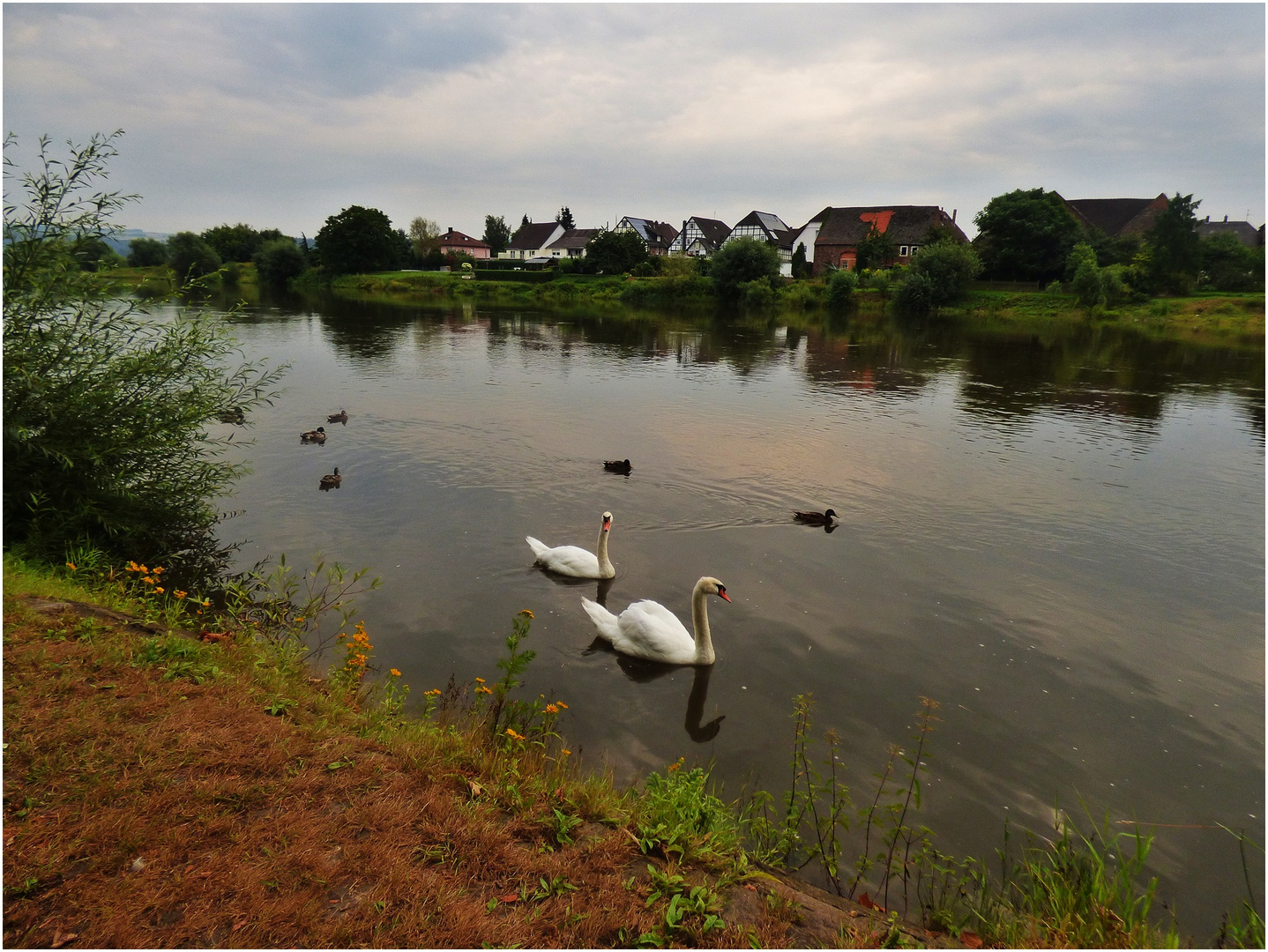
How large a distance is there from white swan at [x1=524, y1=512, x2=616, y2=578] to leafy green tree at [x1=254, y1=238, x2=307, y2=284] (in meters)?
109

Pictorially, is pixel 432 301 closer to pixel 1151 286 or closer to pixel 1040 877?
pixel 1151 286

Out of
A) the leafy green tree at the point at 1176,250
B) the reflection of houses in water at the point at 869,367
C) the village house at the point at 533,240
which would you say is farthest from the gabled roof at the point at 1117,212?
the village house at the point at 533,240

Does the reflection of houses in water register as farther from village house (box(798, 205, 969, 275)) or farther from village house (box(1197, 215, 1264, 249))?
village house (box(1197, 215, 1264, 249))

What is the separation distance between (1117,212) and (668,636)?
114 m

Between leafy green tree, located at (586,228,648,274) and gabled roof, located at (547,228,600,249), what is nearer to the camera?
leafy green tree, located at (586,228,648,274)

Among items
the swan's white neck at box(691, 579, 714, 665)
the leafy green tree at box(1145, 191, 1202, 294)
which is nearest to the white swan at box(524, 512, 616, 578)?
the swan's white neck at box(691, 579, 714, 665)

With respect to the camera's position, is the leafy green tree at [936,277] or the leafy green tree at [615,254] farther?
the leafy green tree at [615,254]

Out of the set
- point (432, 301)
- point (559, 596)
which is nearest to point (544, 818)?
point (559, 596)

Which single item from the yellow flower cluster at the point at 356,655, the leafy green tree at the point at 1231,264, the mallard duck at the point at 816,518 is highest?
the leafy green tree at the point at 1231,264

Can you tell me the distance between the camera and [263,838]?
4395mm

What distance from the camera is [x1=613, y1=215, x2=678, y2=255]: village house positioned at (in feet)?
383

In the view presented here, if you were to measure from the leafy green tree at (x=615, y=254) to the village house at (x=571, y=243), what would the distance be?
99.2ft

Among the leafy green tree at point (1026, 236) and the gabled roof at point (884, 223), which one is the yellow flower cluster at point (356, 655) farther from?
the gabled roof at point (884, 223)

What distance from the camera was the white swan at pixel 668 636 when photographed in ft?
30.4
